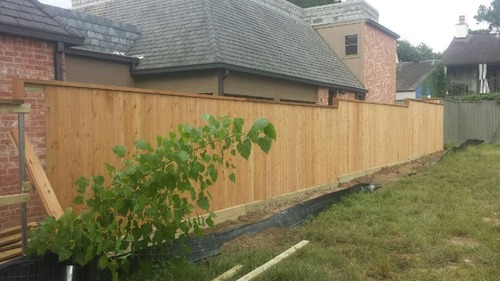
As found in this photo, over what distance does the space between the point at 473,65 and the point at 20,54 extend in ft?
120

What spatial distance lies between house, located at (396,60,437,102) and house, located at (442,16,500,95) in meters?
Result: 2.15

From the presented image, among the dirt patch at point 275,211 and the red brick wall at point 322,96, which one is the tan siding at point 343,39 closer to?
the red brick wall at point 322,96

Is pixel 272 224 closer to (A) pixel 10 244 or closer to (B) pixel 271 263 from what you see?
(B) pixel 271 263

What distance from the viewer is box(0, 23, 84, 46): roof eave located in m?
6.88

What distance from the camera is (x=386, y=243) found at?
5664 millimetres

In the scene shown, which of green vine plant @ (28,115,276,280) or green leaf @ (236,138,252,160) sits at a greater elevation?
green leaf @ (236,138,252,160)

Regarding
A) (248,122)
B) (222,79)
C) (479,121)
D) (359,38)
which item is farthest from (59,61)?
(479,121)

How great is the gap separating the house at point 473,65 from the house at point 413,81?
215 cm

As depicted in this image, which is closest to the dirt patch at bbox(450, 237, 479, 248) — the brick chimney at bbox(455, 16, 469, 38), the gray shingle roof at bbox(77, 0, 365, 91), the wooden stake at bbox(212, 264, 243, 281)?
the wooden stake at bbox(212, 264, 243, 281)

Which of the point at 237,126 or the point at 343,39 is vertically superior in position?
the point at 343,39

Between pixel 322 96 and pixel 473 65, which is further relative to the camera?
pixel 473 65

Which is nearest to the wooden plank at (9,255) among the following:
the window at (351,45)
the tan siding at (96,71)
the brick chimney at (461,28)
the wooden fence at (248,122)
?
the wooden fence at (248,122)

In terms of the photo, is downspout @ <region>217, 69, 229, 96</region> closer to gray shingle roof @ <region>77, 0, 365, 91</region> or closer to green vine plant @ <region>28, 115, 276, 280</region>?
gray shingle roof @ <region>77, 0, 365, 91</region>

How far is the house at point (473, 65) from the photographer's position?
36312mm
